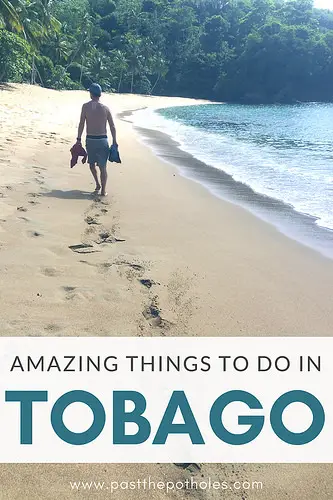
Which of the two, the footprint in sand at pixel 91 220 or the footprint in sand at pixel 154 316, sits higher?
the footprint in sand at pixel 91 220

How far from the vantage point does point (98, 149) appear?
621 cm

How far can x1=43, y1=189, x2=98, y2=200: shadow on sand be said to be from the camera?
5.70 meters

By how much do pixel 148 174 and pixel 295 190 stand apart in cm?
258

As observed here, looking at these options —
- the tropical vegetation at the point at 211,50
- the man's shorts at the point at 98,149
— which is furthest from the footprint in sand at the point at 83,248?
the tropical vegetation at the point at 211,50

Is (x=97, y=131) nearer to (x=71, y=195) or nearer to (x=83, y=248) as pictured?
(x=71, y=195)

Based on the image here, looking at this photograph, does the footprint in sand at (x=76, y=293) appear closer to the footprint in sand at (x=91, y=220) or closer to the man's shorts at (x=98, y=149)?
the footprint in sand at (x=91, y=220)

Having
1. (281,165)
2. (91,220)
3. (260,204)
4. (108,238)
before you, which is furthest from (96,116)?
(281,165)

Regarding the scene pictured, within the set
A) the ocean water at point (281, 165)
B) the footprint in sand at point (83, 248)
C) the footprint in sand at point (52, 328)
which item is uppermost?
the ocean water at point (281, 165)

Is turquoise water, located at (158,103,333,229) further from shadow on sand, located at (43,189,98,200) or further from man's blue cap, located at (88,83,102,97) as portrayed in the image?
man's blue cap, located at (88,83,102,97)

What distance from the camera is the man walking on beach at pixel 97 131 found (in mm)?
6059

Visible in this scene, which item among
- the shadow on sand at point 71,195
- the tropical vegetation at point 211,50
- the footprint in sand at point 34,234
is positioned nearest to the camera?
the footprint in sand at point 34,234

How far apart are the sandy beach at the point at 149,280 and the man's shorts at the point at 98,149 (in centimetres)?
Result: 54

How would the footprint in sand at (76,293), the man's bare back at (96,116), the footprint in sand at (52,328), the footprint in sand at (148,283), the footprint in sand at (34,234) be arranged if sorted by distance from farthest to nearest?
1. the man's bare back at (96,116)
2. the footprint in sand at (34,234)
3. the footprint in sand at (148,283)
4. the footprint in sand at (76,293)
5. the footprint in sand at (52,328)

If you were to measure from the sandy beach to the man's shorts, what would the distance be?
54 cm
